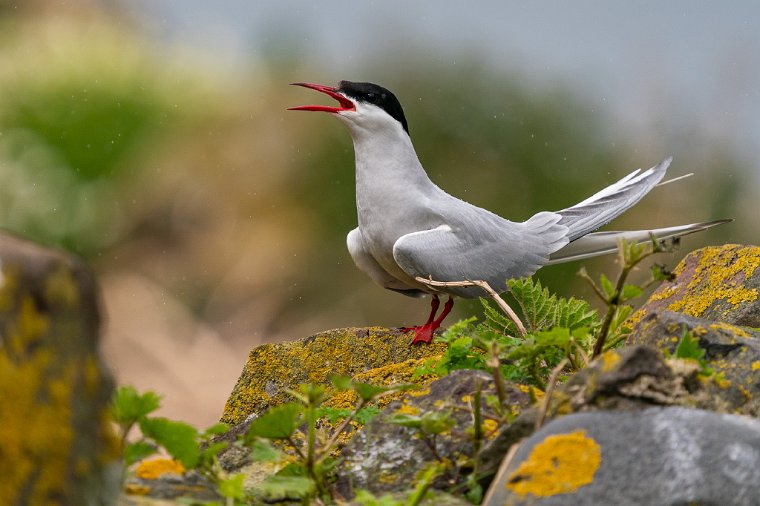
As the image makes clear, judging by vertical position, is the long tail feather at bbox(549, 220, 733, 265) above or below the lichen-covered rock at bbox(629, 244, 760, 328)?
above

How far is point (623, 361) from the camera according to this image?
6.73ft

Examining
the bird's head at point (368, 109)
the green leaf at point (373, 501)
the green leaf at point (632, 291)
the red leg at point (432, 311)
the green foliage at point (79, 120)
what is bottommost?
the red leg at point (432, 311)

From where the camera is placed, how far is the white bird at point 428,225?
4.93 m

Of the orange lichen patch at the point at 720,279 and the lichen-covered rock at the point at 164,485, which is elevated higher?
the lichen-covered rock at the point at 164,485

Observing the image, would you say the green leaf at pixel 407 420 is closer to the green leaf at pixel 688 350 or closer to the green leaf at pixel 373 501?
the green leaf at pixel 373 501

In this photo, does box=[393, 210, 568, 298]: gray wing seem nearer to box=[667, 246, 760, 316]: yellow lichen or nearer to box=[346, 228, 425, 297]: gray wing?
box=[346, 228, 425, 297]: gray wing

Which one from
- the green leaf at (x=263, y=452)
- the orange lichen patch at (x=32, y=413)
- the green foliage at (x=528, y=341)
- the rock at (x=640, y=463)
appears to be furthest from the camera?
the green foliage at (x=528, y=341)

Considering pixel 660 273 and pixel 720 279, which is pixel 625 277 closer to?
pixel 660 273

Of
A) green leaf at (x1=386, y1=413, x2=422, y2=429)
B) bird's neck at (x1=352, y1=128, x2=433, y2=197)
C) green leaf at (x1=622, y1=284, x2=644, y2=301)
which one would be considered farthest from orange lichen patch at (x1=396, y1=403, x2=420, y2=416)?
bird's neck at (x1=352, y1=128, x2=433, y2=197)

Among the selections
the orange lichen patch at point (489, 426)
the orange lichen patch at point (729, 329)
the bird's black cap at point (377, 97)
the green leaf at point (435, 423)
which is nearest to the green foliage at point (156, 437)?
the green leaf at point (435, 423)

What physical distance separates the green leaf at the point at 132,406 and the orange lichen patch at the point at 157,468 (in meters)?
0.16

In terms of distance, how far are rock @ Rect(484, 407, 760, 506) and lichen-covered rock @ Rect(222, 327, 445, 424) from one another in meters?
2.37

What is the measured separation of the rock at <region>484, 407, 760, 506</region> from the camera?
184 centimetres

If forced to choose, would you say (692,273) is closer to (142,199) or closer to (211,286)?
(211,286)
